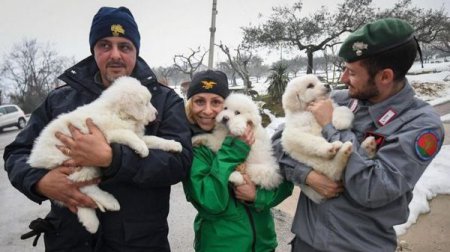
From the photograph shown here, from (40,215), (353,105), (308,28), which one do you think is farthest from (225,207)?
(308,28)

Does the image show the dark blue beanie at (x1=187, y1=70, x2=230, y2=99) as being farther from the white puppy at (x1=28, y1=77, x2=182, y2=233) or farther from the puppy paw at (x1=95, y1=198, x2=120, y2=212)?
the puppy paw at (x1=95, y1=198, x2=120, y2=212)

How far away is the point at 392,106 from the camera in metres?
1.97

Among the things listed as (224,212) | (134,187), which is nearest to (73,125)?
(134,187)

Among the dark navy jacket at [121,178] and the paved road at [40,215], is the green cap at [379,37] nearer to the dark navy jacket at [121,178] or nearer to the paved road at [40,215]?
the dark navy jacket at [121,178]

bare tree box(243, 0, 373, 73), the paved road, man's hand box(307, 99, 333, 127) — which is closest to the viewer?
man's hand box(307, 99, 333, 127)

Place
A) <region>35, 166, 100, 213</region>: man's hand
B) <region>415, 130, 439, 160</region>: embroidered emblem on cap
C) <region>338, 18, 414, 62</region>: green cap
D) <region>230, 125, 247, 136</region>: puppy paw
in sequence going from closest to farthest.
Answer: <region>415, 130, 439, 160</region>: embroidered emblem on cap < <region>338, 18, 414, 62</region>: green cap < <region>35, 166, 100, 213</region>: man's hand < <region>230, 125, 247, 136</region>: puppy paw

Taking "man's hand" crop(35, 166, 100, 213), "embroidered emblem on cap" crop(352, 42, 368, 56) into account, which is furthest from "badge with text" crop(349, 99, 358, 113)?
"man's hand" crop(35, 166, 100, 213)

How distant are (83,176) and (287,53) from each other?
2439cm

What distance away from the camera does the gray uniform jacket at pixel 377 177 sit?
1.76 m

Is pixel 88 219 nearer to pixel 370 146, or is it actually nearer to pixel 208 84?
pixel 208 84

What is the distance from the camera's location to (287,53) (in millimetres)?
25062

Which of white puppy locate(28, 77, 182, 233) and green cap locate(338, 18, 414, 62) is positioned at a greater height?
green cap locate(338, 18, 414, 62)

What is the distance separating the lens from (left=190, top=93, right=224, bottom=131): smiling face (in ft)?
8.80

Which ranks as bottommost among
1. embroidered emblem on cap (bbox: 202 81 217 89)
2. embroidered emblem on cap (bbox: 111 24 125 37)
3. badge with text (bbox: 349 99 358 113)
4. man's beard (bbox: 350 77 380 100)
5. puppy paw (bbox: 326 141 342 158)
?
puppy paw (bbox: 326 141 342 158)
